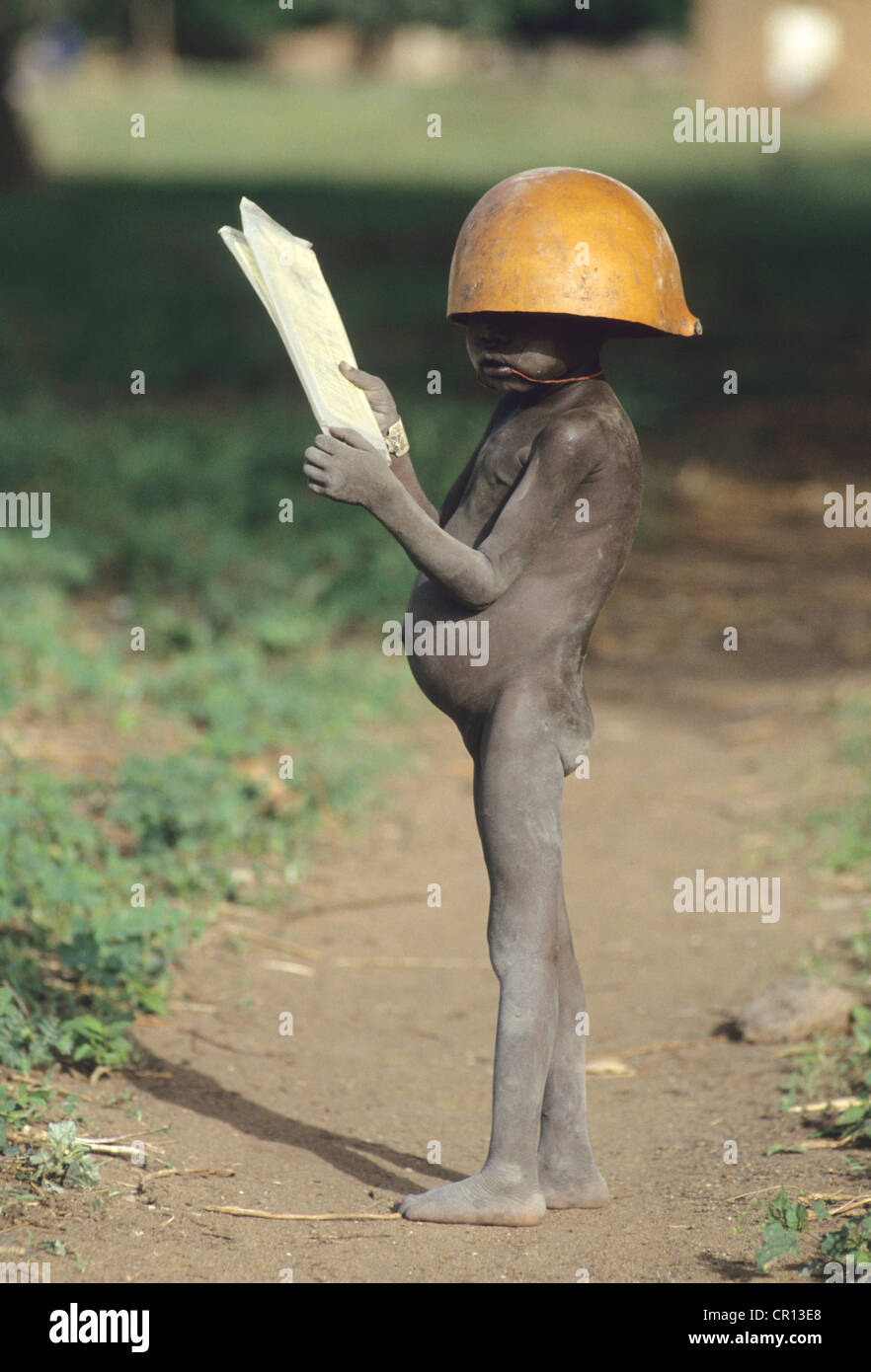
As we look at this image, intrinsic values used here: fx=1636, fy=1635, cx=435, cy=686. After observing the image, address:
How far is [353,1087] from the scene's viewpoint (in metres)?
3.88

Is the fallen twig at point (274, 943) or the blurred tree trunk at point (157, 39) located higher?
the blurred tree trunk at point (157, 39)

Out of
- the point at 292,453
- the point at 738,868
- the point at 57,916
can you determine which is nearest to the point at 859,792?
the point at 738,868

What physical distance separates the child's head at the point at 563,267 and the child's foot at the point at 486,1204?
4.89 feet

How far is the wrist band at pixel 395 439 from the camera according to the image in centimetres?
295

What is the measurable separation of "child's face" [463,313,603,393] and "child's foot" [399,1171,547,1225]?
1.46m

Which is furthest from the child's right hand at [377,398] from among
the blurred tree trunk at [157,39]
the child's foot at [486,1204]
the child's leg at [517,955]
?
the blurred tree trunk at [157,39]

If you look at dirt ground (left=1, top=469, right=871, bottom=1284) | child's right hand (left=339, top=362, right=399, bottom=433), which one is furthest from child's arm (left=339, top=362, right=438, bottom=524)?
dirt ground (left=1, top=469, right=871, bottom=1284)

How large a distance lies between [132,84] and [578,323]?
42154mm

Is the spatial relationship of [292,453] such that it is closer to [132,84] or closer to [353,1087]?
[353,1087]

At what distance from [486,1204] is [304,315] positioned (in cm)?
164

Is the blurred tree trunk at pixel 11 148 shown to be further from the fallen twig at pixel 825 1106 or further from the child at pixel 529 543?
the fallen twig at pixel 825 1106

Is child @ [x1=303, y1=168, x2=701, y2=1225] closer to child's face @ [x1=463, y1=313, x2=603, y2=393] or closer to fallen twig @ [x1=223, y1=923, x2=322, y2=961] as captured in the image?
child's face @ [x1=463, y1=313, x2=603, y2=393]

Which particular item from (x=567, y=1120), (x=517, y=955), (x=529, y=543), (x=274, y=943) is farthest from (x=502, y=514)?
(x=274, y=943)

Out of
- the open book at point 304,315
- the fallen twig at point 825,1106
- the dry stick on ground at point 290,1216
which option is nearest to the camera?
the open book at point 304,315
